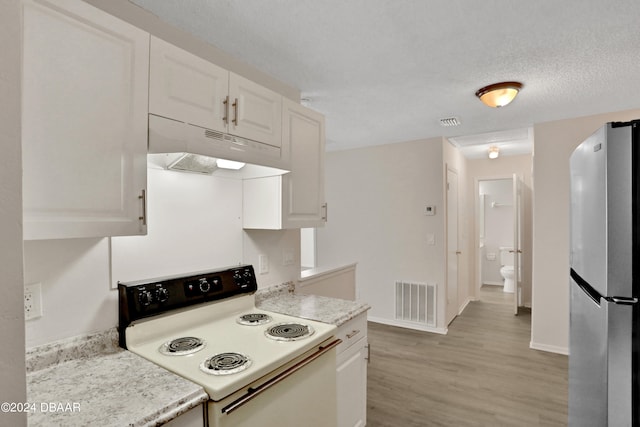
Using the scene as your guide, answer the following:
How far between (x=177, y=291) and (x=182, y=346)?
29 cm

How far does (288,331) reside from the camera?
162cm

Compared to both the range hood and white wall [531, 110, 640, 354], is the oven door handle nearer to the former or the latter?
the range hood

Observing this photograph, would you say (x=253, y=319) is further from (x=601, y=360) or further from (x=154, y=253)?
(x=601, y=360)

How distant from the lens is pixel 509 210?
21.7 ft

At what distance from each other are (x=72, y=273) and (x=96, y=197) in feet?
1.44

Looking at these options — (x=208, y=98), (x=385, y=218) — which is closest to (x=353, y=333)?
(x=208, y=98)

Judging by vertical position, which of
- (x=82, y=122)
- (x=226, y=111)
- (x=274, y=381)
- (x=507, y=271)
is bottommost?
(x=507, y=271)

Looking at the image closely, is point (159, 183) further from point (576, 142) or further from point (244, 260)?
point (576, 142)

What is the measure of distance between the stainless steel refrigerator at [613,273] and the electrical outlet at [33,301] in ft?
6.69

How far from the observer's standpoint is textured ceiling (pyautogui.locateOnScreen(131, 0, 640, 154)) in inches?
63.8

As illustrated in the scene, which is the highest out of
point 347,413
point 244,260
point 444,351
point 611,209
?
point 611,209

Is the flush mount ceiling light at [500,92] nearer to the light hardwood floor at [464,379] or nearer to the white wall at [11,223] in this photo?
the light hardwood floor at [464,379]

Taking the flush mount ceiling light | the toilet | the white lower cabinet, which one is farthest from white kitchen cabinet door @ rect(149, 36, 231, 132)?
the toilet

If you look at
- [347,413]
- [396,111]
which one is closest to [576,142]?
[396,111]
